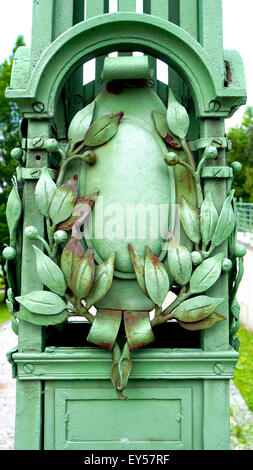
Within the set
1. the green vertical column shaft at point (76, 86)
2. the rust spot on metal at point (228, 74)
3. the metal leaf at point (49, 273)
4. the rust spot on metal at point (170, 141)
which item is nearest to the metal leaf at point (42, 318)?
the metal leaf at point (49, 273)

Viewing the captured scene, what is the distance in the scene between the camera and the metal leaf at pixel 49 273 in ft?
5.49

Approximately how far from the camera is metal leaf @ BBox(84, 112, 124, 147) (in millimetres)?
1775

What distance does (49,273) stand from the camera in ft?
5.49

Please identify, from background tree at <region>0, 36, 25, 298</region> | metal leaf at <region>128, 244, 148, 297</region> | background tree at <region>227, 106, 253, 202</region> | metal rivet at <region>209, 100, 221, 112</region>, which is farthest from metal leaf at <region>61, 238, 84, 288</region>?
background tree at <region>227, 106, 253, 202</region>

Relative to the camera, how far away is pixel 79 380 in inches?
69.4

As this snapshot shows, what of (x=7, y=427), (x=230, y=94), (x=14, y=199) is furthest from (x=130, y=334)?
(x=7, y=427)

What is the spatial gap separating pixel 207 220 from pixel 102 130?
1.97 ft

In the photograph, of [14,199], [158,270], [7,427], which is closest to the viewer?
[158,270]

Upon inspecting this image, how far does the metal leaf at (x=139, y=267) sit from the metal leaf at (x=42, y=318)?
1.11 ft

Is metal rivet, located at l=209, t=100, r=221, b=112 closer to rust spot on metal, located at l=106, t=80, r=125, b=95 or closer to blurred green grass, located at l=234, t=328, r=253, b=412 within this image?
rust spot on metal, located at l=106, t=80, r=125, b=95

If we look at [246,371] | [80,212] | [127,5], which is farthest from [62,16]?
[246,371]

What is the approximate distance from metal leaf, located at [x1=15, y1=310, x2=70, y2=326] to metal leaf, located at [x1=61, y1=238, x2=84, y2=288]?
0.47 ft

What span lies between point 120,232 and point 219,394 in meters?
0.80

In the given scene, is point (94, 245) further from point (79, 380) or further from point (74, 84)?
point (74, 84)
